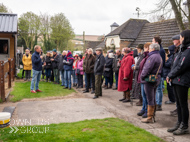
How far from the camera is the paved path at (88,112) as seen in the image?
17.8 feet

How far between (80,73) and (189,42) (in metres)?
7.96

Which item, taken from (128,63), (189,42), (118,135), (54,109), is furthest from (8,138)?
(128,63)

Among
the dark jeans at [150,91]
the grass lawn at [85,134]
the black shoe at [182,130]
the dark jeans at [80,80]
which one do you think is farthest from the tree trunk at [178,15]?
the grass lawn at [85,134]

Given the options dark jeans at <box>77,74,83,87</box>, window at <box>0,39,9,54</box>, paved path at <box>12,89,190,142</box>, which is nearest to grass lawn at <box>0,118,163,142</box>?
paved path at <box>12,89,190,142</box>

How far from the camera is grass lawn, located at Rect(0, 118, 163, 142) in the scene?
13.9 feet

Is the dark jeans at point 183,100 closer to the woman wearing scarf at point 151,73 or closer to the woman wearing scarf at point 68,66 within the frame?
the woman wearing scarf at point 151,73

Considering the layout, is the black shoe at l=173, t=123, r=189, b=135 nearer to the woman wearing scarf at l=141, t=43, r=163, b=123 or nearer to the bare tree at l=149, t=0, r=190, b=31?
the woman wearing scarf at l=141, t=43, r=163, b=123

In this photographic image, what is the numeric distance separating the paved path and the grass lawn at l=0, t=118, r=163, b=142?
0.61m

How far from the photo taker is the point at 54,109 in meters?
7.07

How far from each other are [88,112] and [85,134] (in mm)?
2258

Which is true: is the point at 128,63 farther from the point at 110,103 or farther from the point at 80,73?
the point at 80,73

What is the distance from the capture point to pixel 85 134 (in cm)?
446

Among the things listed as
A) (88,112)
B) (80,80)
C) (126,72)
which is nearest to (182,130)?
(88,112)

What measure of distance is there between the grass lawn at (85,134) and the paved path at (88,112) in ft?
2.02
